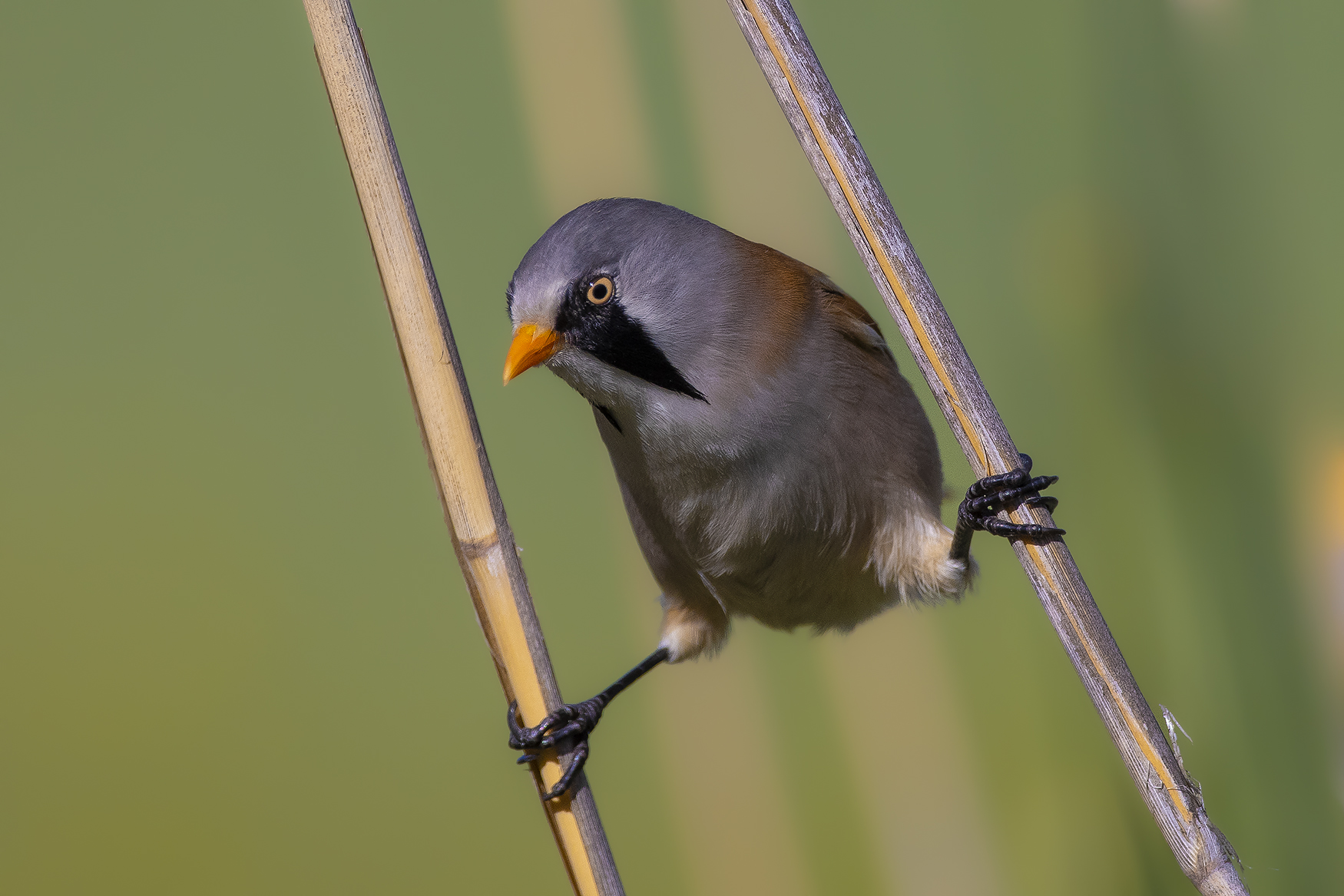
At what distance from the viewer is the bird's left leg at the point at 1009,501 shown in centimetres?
89

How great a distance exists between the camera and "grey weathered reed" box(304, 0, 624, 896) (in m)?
0.79

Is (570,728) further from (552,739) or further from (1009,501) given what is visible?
(1009,501)

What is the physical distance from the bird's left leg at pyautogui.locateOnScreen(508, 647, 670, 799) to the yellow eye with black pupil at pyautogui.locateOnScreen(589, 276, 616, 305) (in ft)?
1.31

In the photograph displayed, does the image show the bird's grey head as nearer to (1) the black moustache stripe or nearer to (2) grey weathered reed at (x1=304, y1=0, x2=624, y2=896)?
(1) the black moustache stripe

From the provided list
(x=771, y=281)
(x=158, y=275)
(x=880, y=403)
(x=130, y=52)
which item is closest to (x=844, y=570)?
(x=880, y=403)

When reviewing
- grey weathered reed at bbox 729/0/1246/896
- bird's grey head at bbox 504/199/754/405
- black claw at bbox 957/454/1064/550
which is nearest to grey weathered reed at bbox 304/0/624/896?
bird's grey head at bbox 504/199/754/405

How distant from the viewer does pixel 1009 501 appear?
925 mm

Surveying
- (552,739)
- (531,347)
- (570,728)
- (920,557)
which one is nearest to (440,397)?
(531,347)

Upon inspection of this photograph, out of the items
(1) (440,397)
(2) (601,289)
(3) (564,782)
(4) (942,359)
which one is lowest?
(3) (564,782)

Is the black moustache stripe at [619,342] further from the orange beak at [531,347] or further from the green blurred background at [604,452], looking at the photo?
the green blurred background at [604,452]

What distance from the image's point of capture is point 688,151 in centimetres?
160

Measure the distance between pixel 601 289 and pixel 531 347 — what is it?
0.09 metres

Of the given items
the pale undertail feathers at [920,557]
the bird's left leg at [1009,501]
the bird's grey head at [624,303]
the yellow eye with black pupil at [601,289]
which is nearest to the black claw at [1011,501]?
the bird's left leg at [1009,501]

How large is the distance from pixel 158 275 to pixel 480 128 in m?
0.59
